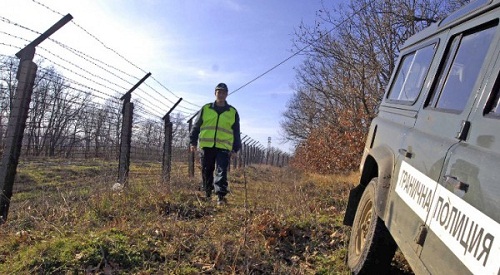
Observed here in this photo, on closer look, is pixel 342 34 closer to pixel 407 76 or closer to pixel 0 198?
pixel 407 76

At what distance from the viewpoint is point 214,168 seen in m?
7.15

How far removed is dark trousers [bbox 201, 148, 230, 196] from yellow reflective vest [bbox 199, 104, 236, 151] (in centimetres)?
15

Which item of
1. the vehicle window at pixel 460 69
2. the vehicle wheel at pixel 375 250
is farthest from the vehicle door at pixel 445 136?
the vehicle wheel at pixel 375 250

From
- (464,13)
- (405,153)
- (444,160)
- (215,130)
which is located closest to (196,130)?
(215,130)

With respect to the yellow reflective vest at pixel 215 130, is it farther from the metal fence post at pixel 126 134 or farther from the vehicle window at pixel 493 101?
the vehicle window at pixel 493 101

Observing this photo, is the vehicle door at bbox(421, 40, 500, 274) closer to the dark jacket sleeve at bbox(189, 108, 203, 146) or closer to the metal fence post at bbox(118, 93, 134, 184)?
the dark jacket sleeve at bbox(189, 108, 203, 146)

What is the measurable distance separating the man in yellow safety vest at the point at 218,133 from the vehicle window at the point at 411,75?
314 cm

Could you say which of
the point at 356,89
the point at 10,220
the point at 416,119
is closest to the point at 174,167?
the point at 10,220

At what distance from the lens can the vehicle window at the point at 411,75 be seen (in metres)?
3.16

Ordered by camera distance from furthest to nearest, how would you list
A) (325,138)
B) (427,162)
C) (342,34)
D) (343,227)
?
(325,138) → (342,34) → (343,227) → (427,162)

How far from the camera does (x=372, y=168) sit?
4.02 m

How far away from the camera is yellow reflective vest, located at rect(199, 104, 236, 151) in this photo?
6.77 metres

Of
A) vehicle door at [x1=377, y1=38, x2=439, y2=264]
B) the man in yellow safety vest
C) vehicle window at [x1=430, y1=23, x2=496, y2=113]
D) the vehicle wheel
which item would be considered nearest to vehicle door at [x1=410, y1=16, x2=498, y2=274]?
vehicle window at [x1=430, y1=23, x2=496, y2=113]

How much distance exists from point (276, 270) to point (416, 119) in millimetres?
1637
